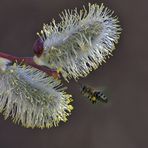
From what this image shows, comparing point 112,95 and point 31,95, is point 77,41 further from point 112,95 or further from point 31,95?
point 112,95

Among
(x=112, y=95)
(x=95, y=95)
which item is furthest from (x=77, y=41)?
(x=112, y=95)

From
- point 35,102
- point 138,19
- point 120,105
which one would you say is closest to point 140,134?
point 120,105

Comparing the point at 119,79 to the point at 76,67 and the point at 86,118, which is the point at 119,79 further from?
the point at 76,67

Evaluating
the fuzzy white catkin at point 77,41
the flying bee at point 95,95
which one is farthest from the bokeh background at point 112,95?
the fuzzy white catkin at point 77,41

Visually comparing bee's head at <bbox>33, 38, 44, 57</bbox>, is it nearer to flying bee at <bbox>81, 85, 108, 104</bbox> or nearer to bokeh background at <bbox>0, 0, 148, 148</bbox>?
flying bee at <bbox>81, 85, 108, 104</bbox>

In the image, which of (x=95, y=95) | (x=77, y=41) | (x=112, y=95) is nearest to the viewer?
(x=77, y=41)
